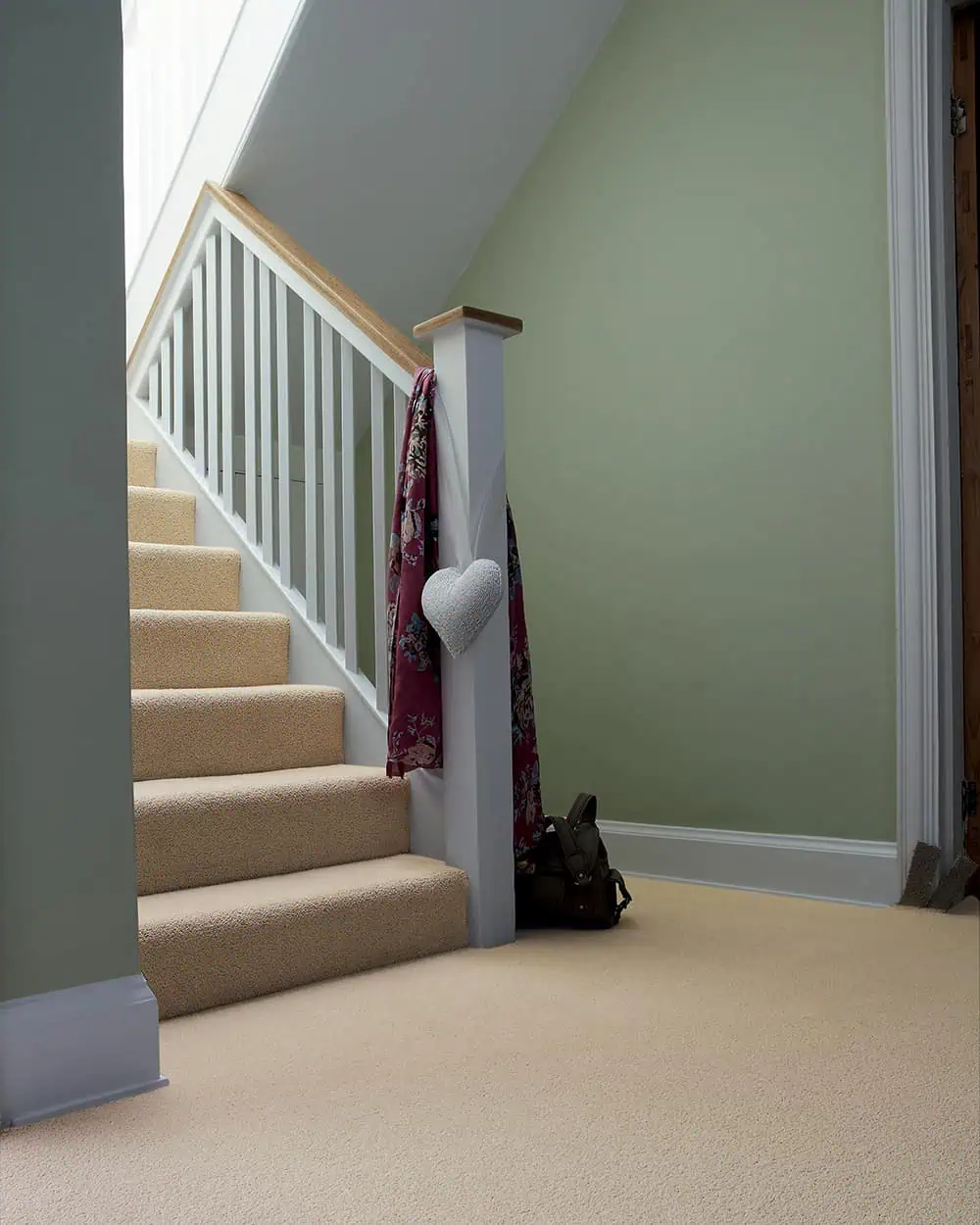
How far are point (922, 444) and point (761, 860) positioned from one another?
3.49 ft

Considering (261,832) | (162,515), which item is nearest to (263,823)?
(261,832)

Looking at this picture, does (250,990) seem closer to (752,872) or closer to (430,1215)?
(430,1215)

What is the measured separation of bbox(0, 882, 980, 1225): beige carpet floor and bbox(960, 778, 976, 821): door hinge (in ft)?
1.99

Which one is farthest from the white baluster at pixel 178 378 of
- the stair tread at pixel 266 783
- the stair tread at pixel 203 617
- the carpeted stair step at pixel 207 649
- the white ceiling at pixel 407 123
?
the stair tread at pixel 266 783

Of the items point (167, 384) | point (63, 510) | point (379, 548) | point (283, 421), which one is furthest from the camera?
point (167, 384)

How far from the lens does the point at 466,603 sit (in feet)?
6.94

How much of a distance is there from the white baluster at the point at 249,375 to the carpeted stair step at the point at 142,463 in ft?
1.84

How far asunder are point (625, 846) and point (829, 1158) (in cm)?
181

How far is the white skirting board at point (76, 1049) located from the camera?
1.38m

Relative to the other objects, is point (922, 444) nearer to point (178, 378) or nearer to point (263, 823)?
point (263, 823)

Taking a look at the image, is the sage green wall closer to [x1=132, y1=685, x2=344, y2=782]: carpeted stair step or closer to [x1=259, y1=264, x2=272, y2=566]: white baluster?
[x1=259, y1=264, x2=272, y2=566]: white baluster

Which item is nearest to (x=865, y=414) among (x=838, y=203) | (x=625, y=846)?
(x=838, y=203)

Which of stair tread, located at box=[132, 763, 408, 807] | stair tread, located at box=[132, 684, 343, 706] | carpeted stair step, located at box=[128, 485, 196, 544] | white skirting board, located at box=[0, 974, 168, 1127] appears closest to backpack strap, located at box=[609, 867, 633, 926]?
stair tread, located at box=[132, 763, 408, 807]

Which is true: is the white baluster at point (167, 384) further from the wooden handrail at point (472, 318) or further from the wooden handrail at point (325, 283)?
the wooden handrail at point (472, 318)
